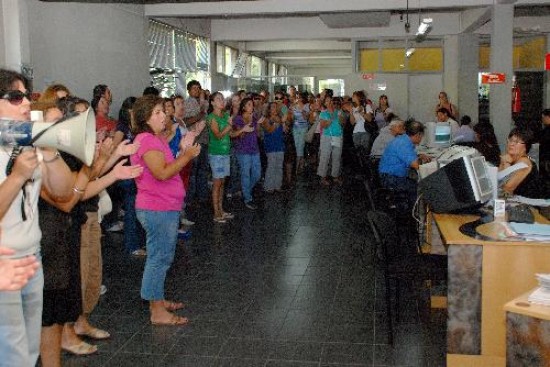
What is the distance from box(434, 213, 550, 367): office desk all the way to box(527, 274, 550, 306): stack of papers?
0.75 metres

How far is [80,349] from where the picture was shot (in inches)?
155

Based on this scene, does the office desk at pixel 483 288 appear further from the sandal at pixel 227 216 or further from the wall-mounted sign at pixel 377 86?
the wall-mounted sign at pixel 377 86

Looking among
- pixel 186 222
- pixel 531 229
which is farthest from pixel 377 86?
pixel 531 229

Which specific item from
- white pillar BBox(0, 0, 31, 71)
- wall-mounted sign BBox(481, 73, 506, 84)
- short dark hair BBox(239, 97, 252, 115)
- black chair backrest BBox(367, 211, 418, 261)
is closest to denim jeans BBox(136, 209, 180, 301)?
black chair backrest BBox(367, 211, 418, 261)

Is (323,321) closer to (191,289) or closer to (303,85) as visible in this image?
(191,289)

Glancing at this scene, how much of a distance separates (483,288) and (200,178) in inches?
230

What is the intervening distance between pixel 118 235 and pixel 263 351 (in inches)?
139

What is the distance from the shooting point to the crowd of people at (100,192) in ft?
8.21

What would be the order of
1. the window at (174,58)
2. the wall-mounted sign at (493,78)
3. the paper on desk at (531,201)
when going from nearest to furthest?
1. the paper on desk at (531,201)
2. the wall-mounted sign at (493,78)
3. the window at (174,58)

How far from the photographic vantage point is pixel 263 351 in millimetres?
3990

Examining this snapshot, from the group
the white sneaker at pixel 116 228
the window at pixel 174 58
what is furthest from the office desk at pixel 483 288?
the window at pixel 174 58

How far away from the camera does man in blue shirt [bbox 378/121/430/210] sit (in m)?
7.17

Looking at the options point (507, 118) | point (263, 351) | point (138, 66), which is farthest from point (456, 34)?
point (263, 351)

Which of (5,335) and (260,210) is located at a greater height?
(5,335)
